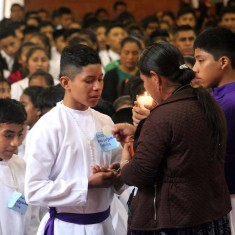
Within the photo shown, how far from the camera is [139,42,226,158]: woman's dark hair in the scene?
2783mm

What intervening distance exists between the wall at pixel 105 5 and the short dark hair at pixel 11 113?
10823 mm

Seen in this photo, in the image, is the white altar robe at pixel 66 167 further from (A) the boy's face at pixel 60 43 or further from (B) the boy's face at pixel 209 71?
(A) the boy's face at pixel 60 43

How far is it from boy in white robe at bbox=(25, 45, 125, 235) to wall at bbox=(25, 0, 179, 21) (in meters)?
11.6

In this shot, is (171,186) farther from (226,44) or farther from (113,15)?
(113,15)

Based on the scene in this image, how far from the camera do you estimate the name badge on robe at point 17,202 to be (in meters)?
3.70

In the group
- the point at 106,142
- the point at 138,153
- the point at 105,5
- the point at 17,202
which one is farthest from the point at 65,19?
the point at 138,153

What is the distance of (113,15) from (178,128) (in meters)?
12.2

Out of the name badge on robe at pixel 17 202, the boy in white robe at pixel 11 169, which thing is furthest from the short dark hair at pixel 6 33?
the name badge on robe at pixel 17 202

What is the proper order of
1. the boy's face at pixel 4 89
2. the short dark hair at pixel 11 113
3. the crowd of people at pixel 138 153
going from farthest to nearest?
the boy's face at pixel 4 89, the short dark hair at pixel 11 113, the crowd of people at pixel 138 153

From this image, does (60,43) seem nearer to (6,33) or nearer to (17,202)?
(6,33)

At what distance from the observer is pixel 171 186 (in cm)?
276

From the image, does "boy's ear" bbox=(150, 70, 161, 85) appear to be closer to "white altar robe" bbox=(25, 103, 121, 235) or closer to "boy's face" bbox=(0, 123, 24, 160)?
"white altar robe" bbox=(25, 103, 121, 235)

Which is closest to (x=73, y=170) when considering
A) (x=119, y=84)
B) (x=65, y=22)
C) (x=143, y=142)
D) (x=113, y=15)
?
(x=143, y=142)

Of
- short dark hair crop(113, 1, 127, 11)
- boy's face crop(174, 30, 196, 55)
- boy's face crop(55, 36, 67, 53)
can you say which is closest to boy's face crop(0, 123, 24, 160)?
boy's face crop(174, 30, 196, 55)
